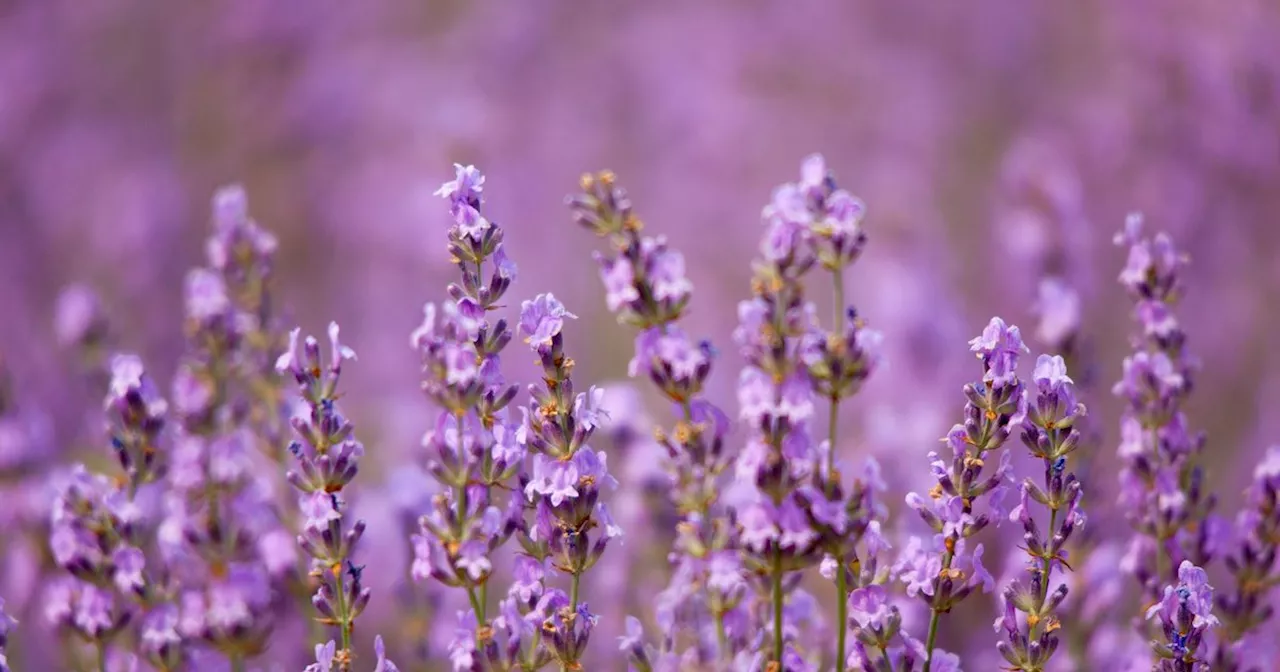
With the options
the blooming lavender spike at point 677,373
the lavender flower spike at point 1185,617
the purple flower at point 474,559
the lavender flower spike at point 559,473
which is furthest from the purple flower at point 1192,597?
the purple flower at point 474,559

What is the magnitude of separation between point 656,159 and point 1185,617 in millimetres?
3646

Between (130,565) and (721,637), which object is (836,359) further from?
(130,565)

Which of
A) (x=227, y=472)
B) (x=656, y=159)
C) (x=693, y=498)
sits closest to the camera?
(x=693, y=498)

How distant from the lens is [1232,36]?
3.09m

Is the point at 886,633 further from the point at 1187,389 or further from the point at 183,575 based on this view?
the point at 183,575

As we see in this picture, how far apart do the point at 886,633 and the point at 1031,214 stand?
4.16 ft

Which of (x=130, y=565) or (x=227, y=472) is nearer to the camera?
(x=130, y=565)

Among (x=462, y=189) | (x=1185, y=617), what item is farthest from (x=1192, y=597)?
(x=462, y=189)

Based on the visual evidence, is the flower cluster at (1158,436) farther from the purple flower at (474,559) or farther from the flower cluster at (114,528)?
the flower cluster at (114,528)

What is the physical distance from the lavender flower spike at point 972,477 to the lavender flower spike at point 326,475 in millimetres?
546

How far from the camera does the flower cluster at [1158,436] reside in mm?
1307

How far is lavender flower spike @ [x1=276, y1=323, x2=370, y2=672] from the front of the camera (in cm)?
118

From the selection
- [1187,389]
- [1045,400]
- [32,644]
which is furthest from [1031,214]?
[32,644]

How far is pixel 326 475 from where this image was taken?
119 centimetres
